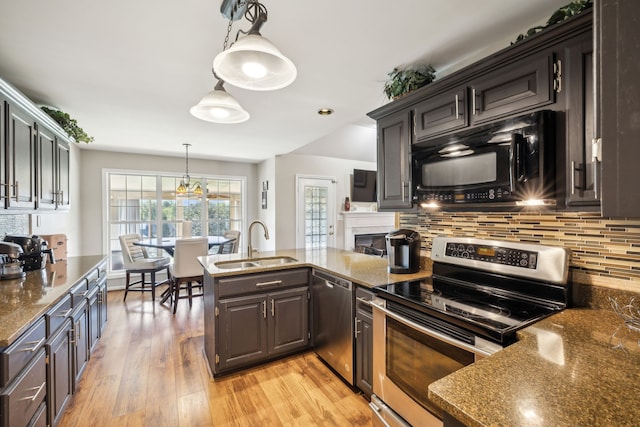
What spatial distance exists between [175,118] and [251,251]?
5.50 feet

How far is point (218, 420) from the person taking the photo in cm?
187

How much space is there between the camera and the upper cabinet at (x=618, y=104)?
0.69m

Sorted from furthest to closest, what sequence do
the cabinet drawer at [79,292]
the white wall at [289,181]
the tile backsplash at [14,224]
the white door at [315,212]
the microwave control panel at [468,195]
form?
the white door at [315,212] → the white wall at [289,181] → the tile backsplash at [14,224] → the cabinet drawer at [79,292] → the microwave control panel at [468,195]

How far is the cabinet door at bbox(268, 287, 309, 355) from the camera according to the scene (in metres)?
2.46

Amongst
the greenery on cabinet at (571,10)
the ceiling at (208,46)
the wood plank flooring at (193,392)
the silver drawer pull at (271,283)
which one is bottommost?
the wood plank flooring at (193,392)

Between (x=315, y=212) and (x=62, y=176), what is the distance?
3.72m

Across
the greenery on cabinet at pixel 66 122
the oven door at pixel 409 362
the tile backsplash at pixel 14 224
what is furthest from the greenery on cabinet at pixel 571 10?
the tile backsplash at pixel 14 224

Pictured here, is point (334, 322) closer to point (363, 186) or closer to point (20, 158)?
point (20, 158)

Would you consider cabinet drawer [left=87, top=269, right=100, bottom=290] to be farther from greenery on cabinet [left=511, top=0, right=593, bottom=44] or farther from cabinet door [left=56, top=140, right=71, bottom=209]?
greenery on cabinet [left=511, top=0, right=593, bottom=44]

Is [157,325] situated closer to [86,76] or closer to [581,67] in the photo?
[86,76]

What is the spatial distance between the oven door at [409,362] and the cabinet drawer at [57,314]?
1788 mm

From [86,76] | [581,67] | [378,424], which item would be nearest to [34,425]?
[378,424]

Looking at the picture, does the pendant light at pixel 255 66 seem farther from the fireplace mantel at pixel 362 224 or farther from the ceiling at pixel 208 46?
the fireplace mantel at pixel 362 224

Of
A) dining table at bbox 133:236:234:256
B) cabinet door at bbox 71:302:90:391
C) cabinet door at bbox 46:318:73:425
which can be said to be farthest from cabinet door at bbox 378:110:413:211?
dining table at bbox 133:236:234:256
